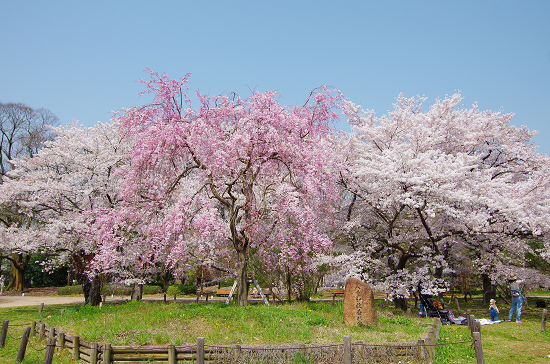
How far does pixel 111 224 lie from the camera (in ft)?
42.5

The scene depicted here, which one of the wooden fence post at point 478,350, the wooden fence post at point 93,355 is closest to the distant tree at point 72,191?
the wooden fence post at point 93,355

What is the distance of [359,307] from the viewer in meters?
9.86

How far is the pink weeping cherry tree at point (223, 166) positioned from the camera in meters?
12.3

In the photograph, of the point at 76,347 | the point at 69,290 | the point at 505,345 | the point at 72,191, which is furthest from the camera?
the point at 69,290

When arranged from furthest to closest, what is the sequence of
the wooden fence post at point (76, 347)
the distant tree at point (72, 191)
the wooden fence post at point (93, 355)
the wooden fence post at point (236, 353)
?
the distant tree at point (72, 191) → the wooden fence post at point (76, 347) → the wooden fence post at point (93, 355) → the wooden fence post at point (236, 353)

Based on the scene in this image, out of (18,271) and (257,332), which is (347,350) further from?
(18,271)

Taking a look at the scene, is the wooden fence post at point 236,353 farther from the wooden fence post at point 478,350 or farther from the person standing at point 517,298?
the person standing at point 517,298

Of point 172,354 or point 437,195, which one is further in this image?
point 437,195

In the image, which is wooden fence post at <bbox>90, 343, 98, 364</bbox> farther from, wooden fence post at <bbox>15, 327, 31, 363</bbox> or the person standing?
the person standing

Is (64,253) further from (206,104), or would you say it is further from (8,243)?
(206,104)

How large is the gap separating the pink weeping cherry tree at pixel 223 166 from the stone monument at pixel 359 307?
→ 278 cm

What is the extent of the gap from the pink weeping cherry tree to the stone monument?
278cm

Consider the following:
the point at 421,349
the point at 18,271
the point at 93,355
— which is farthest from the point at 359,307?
the point at 18,271

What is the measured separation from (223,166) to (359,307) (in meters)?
5.87
